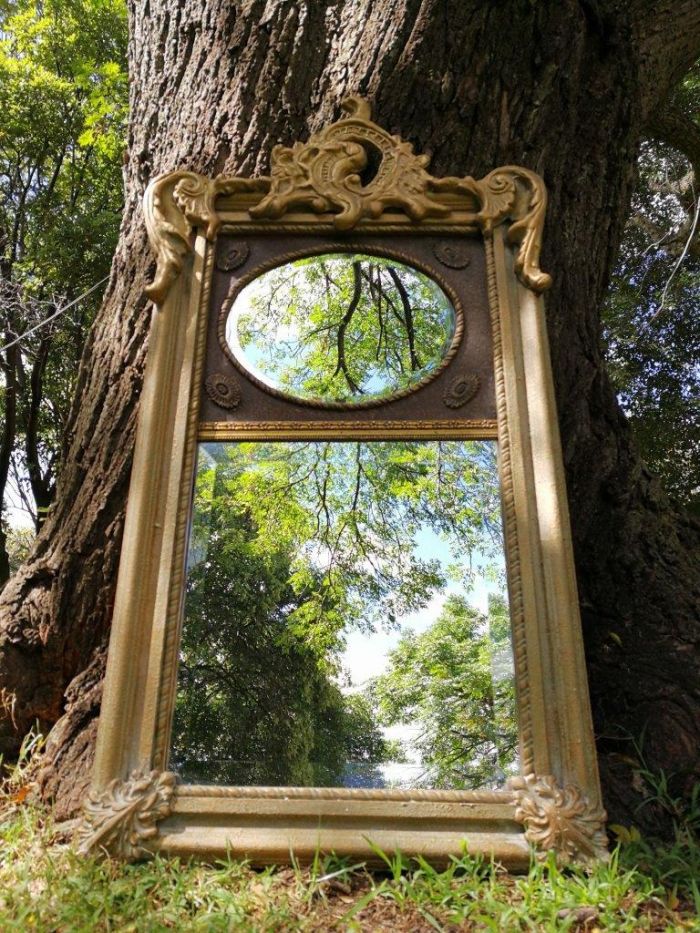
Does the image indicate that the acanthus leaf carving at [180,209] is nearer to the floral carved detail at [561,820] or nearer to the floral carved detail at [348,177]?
the floral carved detail at [348,177]

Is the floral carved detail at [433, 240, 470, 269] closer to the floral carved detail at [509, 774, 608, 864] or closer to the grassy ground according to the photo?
the floral carved detail at [509, 774, 608, 864]

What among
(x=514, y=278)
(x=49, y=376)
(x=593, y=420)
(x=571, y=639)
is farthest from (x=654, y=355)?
(x=49, y=376)

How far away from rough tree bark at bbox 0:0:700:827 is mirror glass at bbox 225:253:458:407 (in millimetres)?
610

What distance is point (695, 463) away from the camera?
25.1 ft

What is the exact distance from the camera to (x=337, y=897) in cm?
165

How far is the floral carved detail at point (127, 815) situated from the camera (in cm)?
174

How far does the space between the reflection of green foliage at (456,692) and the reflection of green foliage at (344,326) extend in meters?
0.80

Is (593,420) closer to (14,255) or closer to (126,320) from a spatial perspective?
(126,320)

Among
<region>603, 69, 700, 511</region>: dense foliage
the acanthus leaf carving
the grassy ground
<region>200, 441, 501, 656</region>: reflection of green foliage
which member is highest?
<region>603, 69, 700, 511</region>: dense foliage

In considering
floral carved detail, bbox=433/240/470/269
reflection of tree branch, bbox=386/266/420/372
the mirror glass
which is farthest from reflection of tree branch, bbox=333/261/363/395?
floral carved detail, bbox=433/240/470/269

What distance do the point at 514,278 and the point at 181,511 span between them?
4.46ft

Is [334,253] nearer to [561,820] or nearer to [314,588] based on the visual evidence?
[314,588]

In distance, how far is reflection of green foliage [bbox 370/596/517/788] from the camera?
1.94m

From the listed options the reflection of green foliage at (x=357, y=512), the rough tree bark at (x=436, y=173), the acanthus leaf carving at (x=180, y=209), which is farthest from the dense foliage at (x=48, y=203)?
the reflection of green foliage at (x=357, y=512)
